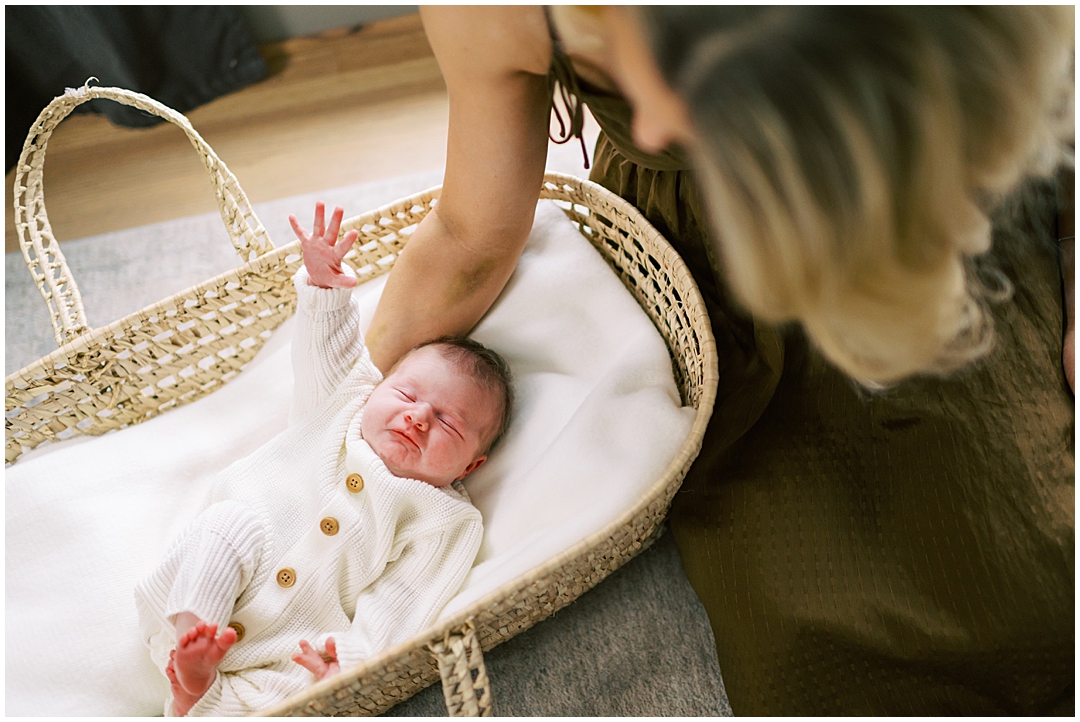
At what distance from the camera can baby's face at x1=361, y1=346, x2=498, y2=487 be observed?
92cm


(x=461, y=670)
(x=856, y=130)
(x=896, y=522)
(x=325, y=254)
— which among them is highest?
(x=856, y=130)

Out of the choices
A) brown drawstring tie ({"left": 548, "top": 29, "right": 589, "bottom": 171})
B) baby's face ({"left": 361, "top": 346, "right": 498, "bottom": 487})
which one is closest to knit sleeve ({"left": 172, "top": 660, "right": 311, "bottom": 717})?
baby's face ({"left": 361, "top": 346, "right": 498, "bottom": 487})

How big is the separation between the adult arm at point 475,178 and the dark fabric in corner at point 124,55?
104 cm

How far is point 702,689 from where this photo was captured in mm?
1004

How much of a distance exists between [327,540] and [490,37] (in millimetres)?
602

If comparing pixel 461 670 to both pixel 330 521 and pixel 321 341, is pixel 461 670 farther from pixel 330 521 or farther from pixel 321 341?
pixel 321 341

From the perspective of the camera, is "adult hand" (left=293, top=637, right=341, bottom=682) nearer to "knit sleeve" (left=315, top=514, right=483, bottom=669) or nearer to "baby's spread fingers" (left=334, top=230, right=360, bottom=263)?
"knit sleeve" (left=315, top=514, right=483, bottom=669)

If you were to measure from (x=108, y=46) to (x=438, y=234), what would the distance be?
42.8 inches

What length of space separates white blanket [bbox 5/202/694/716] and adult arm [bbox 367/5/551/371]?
104mm

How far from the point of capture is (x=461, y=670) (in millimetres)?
716

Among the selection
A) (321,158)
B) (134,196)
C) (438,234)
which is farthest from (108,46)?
(438,234)

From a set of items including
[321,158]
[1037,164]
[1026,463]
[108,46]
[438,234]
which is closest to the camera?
[1037,164]

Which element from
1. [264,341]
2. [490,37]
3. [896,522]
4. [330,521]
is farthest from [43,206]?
[896,522]

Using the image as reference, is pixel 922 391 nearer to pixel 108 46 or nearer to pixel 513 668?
pixel 513 668
